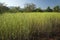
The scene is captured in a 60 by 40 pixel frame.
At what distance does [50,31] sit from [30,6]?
3.18m

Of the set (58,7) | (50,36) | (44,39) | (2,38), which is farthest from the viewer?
(58,7)

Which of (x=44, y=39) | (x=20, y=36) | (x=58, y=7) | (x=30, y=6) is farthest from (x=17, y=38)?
(x=58, y=7)

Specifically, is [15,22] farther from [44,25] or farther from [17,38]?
[44,25]

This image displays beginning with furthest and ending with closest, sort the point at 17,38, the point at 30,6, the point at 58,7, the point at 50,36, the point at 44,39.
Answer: the point at 58,7
the point at 30,6
the point at 50,36
the point at 44,39
the point at 17,38

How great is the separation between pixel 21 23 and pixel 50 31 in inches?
46.2

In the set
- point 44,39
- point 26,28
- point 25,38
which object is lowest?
point 44,39

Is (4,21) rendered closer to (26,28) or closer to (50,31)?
(26,28)

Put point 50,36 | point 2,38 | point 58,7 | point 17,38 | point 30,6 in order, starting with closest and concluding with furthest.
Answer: point 2,38
point 17,38
point 50,36
point 30,6
point 58,7

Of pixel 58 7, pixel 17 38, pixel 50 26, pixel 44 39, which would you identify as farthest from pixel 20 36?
pixel 58 7

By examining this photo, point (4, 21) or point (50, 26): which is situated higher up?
point (4, 21)

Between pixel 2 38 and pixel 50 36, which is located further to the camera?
pixel 50 36

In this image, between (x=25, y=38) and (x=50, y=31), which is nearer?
(x=25, y=38)

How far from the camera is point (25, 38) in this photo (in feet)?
6.74

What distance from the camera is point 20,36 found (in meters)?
2.02
